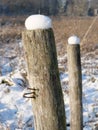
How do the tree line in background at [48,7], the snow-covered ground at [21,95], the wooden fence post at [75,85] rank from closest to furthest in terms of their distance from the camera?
1. the wooden fence post at [75,85]
2. the snow-covered ground at [21,95]
3. the tree line in background at [48,7]

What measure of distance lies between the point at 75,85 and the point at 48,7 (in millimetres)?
25856

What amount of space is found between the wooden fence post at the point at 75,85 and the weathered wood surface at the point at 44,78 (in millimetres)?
1438

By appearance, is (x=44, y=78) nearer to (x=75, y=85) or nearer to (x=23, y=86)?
(x=75, y=85)

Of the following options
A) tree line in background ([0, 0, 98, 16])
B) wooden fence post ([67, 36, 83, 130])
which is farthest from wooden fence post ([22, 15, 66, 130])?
tree line in background ([0, 0, 98, 16])

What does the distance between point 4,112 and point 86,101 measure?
47.2 inches

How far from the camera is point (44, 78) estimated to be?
179cm

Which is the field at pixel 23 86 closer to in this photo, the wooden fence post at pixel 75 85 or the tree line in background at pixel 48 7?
the wooden fence post at pixel 75 85

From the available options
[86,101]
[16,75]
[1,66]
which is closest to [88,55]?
[1,66]

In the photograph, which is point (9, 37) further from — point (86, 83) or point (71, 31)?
point (86, 83)

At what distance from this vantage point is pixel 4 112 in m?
5.64

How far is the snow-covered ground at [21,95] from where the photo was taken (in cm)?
523

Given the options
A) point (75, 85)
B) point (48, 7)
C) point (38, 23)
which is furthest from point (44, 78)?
point (48, 7)

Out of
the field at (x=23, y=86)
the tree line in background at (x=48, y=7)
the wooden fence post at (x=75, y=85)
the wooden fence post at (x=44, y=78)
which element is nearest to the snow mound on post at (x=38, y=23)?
the wooden fence post at (x=44, y=78)

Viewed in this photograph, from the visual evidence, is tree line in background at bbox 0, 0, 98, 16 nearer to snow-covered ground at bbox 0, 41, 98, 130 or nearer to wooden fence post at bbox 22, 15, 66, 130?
snow-covered ground at bbox 0, 41, 98, 130
